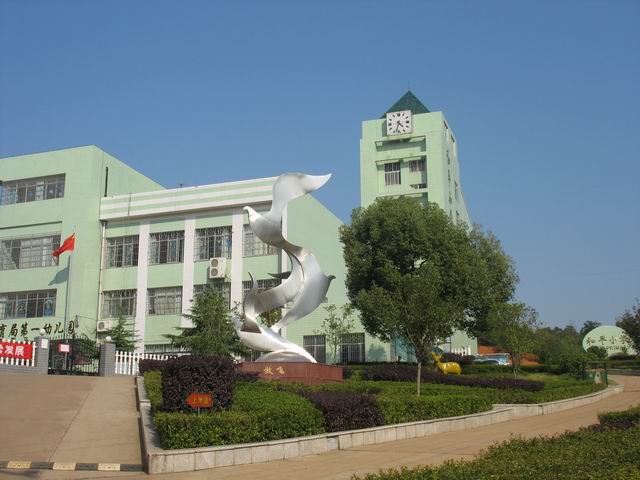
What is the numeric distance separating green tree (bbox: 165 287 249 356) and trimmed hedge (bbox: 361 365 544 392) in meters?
4.88

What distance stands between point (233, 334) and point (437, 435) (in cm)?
1323

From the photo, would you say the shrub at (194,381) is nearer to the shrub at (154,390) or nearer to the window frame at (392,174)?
the shrub at (154,390)

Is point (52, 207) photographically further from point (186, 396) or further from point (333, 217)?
point (186, 396)

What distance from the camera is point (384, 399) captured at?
10695 mm

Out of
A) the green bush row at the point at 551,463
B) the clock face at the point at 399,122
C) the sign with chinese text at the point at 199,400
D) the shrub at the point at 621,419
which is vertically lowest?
the green bush row at the point at 551,463

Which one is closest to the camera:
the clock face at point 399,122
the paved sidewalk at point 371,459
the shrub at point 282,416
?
the paved sidewalk at point 371,459

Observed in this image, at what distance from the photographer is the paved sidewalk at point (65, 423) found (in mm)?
8219

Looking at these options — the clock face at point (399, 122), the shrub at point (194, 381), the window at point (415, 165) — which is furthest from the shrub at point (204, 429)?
the clock face at point (399, 122)

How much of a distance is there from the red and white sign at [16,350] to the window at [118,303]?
10.1 meters

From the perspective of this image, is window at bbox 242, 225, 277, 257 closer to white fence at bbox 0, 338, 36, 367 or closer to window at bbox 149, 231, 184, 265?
window at bbox 149, 231, 184, 265

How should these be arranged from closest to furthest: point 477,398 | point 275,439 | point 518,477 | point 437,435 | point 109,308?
point 518,477 → point 275,439 → point 437,435 → point 477,398 → point 109,308

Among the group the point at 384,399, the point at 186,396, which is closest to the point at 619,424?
the point at 384,399

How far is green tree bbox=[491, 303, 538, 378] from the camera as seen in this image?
73.4ft

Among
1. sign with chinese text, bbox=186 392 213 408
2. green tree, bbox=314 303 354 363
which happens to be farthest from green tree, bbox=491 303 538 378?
sign with chinese text, bbox=186 392 213 408
